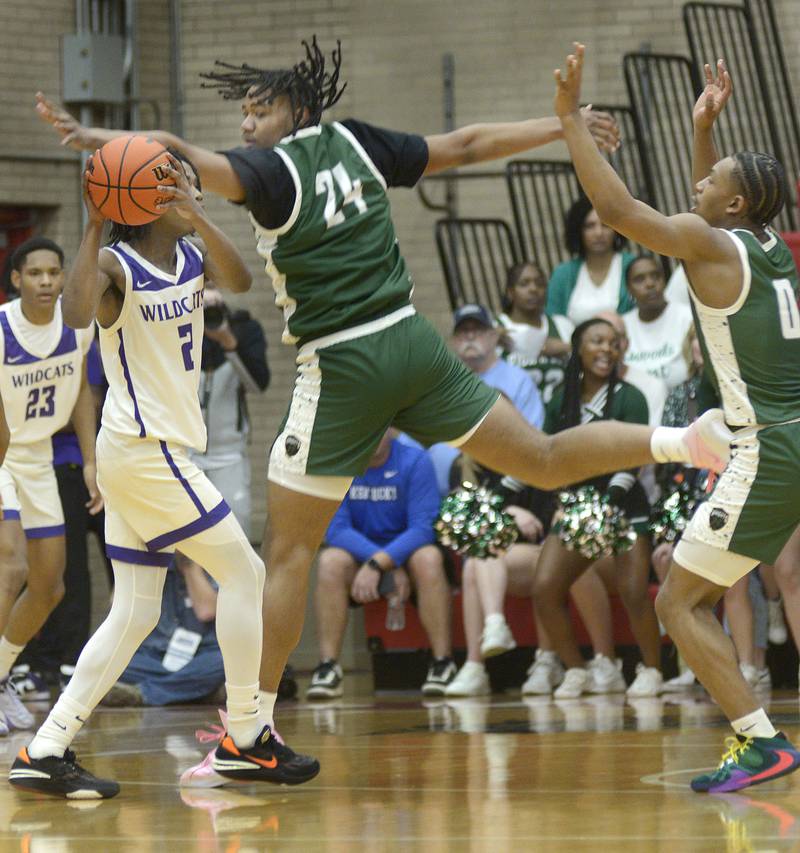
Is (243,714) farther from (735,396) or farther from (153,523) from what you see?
(735,396)

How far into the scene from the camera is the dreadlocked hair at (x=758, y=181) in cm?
484

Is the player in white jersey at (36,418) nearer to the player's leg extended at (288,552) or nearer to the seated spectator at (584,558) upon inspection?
the seated spectator at (584,558)

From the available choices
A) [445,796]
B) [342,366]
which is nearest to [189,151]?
[342,366]

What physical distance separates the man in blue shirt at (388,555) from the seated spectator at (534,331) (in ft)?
2.73

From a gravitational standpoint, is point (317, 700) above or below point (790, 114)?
below

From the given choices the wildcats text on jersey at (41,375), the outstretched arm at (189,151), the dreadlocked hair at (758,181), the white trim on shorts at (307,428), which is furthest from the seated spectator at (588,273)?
the outstretched arm at (189,151)

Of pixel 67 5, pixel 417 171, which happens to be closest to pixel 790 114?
pixel 67 5

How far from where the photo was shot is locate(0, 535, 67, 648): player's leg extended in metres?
7.34

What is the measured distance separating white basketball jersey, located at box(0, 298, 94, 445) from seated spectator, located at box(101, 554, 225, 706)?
4.51ft

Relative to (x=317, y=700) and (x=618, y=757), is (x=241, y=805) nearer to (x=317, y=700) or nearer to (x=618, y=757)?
(x=618, y=757)

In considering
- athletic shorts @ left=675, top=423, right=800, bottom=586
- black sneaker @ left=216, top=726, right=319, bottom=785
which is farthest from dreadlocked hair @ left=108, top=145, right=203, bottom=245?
athletic shorts @ left=675, top=423, right=800, bottom=586

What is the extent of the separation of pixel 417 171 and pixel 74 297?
4.04 ft

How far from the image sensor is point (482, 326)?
8.95 metres

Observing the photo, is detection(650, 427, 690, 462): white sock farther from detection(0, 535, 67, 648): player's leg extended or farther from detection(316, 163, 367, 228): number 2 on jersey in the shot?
detection(0, 535, 67, 648): player's leg extended
